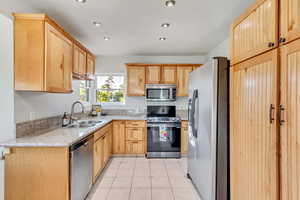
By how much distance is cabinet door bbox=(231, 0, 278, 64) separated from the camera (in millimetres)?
1157

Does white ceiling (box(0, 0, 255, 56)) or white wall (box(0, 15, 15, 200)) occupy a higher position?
white ceiling (box(0, 0, 255, 56))

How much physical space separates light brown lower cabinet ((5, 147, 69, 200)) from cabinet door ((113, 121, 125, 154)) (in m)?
2.29

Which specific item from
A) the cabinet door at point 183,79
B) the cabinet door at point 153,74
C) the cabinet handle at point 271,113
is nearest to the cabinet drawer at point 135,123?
the cabinet door at point 153,74

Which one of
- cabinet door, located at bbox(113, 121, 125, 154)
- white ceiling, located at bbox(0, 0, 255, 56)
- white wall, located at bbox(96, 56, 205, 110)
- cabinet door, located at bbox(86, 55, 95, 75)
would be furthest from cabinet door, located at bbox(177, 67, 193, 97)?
cabinet door, located at bbox(86, 55, 95, 75)

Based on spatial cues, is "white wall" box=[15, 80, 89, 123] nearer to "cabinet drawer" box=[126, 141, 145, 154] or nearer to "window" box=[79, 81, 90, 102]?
"window" box=[79, 81, 90, 102]

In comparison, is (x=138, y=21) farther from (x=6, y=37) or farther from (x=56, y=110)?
(x=56, y=110)

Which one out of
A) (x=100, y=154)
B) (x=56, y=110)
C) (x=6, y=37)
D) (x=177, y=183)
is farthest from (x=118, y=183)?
(x=6, y=37)

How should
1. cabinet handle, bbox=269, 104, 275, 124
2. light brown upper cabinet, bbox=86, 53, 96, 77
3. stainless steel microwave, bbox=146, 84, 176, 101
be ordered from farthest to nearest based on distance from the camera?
stainless steel microwave, bbox=146, 84, 176, 101 < light brown upper cabinet, bbox=86, 53, 96, 77 < cabinet handle, bbox=269, 104, 275, 124

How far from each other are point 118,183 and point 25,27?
8.20 ft

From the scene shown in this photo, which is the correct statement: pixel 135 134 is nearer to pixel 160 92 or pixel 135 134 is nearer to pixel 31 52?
pixel 160 92

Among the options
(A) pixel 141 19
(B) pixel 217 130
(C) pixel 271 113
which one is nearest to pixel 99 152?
(B) pixel 217 130

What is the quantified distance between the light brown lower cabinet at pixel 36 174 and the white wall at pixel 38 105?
488 mm

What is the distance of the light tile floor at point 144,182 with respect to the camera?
8.35ft

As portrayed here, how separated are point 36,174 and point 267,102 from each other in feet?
7.20
